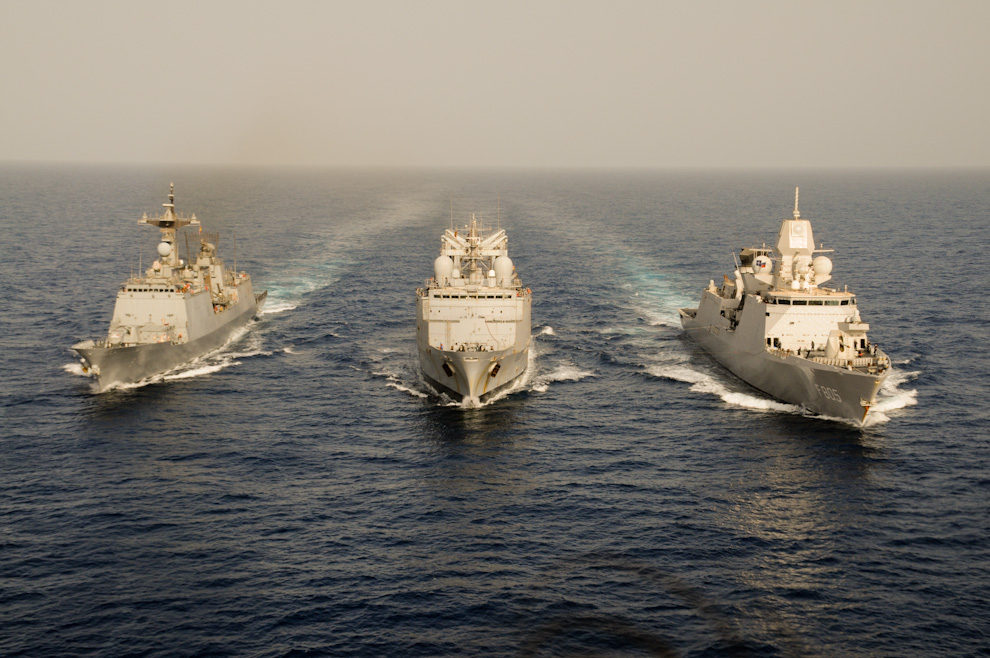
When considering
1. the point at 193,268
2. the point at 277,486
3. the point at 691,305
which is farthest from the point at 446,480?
the point at 691,305

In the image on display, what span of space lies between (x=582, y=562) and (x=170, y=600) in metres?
15.9

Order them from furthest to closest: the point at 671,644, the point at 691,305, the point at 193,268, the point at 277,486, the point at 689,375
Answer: the point at 691,305 → the point at 193,268 → the point at 689,375 → the point at 277,486 → the point at 671,644

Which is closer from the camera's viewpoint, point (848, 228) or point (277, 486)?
point (277, 486)

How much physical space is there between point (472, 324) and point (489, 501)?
2247 cm

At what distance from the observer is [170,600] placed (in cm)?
3234

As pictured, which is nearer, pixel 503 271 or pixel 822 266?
pixel 822 266

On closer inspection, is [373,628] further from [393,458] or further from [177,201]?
[177,201]

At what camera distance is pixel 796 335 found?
5941cm

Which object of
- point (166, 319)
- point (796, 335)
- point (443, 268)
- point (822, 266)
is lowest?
point (796, 335)

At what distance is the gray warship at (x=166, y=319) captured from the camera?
5909cm

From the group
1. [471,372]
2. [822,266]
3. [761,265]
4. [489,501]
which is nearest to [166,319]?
[471,372]

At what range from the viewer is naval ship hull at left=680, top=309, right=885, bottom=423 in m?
50.5

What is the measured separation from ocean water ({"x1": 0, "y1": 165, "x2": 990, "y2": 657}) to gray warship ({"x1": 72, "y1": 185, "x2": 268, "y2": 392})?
222 centimetres

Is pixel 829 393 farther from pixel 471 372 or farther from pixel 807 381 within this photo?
pixel 471 372
